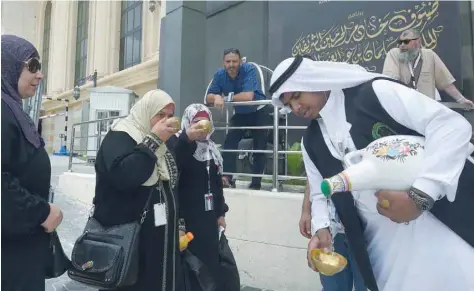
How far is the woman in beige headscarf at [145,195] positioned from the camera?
1975 millimetres

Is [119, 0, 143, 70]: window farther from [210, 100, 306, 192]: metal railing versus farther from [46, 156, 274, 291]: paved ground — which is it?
[210, 100, 306, 192]: metal railing

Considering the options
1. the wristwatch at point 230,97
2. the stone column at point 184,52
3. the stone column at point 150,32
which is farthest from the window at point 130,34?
the wristwatch at point 230,97

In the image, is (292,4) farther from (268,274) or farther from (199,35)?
(268,274)

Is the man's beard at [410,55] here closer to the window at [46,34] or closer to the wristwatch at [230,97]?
the wristwatch at [230,97]

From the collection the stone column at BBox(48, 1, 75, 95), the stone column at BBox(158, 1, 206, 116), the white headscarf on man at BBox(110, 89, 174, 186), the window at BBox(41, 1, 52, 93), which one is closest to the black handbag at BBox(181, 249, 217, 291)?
the white headscarf on man at BBox(110, 89, 174, 186)

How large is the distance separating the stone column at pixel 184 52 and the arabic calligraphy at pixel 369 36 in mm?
1758

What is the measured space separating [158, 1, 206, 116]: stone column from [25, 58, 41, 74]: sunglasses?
391 centimetres

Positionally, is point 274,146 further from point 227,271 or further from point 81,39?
point 81,39

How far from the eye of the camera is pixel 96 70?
15984 mm

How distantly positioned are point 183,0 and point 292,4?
6.73ft

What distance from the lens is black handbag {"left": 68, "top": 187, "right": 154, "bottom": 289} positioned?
1.91 m

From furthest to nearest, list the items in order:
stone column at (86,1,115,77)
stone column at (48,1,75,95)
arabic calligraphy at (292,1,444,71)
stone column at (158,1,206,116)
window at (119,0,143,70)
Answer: stone column at (48,1,75,95) → stone column at (86,1,115,77) → window at (119,0,143,70) → stone column at (158,1,206,116) → arabic calligraphy at (292,1,444,71)

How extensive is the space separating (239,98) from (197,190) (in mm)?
1848

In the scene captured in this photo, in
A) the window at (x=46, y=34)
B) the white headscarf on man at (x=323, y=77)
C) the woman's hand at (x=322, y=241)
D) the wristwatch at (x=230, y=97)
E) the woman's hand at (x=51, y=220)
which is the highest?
the window at (x=46, y=34)
